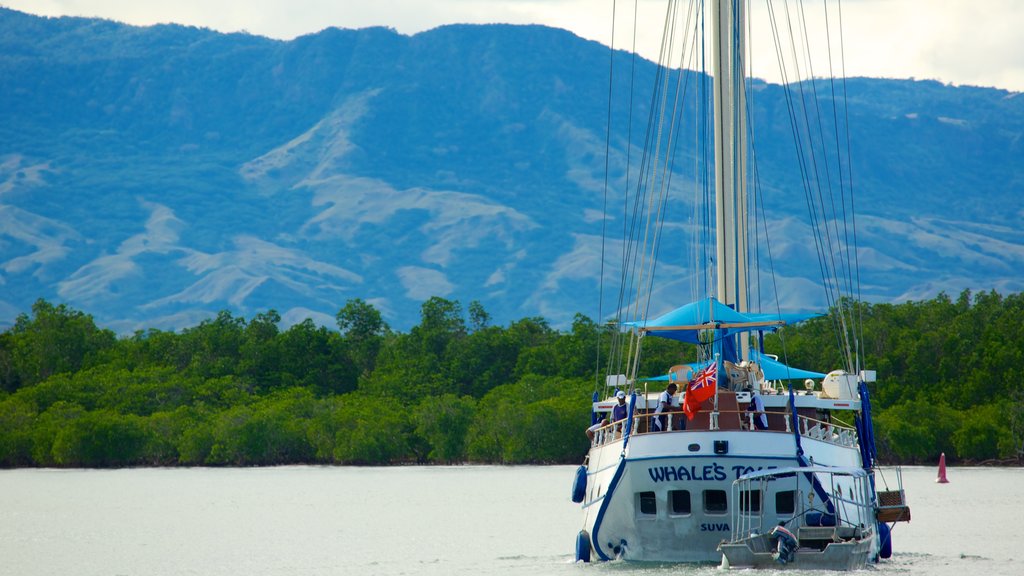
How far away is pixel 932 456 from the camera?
8688 cm

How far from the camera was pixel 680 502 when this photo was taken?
32219 mm

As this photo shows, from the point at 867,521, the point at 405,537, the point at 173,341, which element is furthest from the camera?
the point at 173,341

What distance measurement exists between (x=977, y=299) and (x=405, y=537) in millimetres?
72760

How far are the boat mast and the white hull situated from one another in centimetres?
663

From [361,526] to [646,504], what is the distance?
2318 centimetres

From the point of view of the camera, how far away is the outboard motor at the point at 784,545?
30.5m

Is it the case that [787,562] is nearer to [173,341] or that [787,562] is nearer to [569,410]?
[569,410]

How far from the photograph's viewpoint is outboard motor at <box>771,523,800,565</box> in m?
30.5

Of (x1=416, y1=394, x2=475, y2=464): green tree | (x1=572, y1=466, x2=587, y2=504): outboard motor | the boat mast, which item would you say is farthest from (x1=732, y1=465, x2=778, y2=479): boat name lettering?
(x1=416, y1=394, x2=475, y2=464): green tree

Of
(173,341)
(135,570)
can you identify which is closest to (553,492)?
(135,570)

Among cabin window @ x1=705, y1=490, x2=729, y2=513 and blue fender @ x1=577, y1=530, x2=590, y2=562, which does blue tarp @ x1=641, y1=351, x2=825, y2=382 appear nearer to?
blue fender @ x1=577, y1=530, x2=590, y2=562

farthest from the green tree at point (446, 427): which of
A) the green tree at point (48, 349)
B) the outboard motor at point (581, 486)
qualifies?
the outboard motor at point (581, 486)

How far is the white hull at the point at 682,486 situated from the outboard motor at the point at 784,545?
28.0 inches

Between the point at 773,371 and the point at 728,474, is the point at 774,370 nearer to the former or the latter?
the point at 773,371
